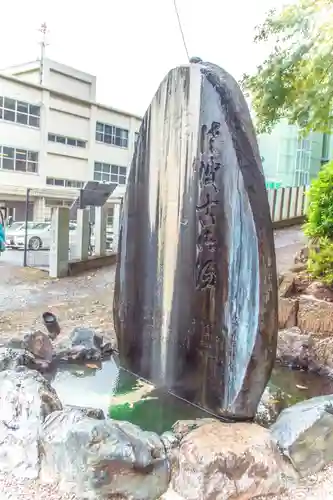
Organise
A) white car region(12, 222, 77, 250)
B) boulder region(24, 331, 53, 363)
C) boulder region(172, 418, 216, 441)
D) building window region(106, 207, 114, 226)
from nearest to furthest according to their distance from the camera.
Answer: boulder region(172, 418, 216, 441) < boulder region(24, 331, 53, 363) < building window region(106, 207, 114, 226) < white car region(12, 222, 77, 250)

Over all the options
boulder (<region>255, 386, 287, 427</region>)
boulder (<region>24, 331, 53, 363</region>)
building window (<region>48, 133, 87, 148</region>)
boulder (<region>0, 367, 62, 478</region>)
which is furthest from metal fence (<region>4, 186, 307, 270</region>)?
boulder (<region>0, 367, 62, 478</region>)

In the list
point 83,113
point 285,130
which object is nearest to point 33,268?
point 83,113

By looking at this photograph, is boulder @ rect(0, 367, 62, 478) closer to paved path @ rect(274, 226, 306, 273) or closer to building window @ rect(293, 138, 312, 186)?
paved path @ rect(274, 226, 306, 273)

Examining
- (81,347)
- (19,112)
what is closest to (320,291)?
(81,347)

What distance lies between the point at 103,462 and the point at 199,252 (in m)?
0.75

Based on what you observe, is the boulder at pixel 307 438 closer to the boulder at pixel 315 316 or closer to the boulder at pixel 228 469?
the boulder at pixel 228 469

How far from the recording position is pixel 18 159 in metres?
7.44

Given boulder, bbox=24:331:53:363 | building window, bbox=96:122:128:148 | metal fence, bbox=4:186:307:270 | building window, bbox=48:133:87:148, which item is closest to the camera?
boulder, bbox=24:331:53:363

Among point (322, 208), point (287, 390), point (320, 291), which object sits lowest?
point (287, 390)

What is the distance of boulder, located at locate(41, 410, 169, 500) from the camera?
1.07 m

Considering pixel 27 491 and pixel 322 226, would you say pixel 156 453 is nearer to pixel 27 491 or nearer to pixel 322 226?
pixel 27 491

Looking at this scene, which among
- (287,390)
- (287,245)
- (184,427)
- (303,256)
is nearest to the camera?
(184,427)

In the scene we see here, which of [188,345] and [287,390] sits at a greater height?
[188,345]

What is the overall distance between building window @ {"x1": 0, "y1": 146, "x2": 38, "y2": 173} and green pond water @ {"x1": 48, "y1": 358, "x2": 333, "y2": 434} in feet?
19.5
